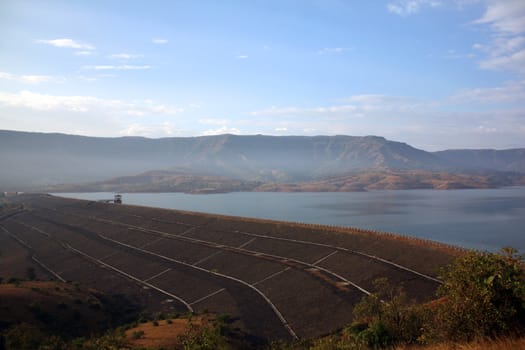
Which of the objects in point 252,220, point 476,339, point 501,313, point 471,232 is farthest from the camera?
point 471,232

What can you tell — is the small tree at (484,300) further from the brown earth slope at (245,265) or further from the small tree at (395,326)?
the brown earth slope at (245,265)

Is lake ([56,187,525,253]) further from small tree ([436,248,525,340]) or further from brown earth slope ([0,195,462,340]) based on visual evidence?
small tree ([436,248,525,340])

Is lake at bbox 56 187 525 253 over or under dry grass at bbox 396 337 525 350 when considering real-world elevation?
under

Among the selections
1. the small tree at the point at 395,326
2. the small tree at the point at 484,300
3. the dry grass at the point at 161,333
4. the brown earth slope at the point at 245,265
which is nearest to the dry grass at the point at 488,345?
the small tree at the point at 484,300

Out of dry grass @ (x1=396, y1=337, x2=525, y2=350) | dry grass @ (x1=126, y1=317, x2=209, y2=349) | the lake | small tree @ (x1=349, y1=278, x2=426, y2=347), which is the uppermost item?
dry grass @ (x1=396, y1=337, x2=525, y2=350)

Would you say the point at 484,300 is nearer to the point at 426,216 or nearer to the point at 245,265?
the point at 245,265

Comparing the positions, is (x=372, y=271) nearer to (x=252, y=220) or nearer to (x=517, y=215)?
(x=252, y=220)

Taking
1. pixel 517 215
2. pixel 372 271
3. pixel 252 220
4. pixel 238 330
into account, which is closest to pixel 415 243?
pixel 372 271

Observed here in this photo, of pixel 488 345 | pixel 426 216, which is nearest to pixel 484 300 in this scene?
pixel 488 345

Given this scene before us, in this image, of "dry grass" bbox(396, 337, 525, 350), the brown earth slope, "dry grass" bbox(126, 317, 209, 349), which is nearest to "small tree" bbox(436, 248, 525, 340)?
"dry grass" bbox(396, 337, 525, 350)
